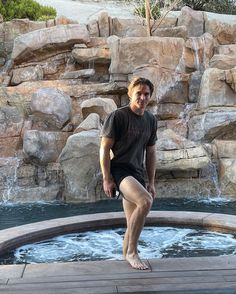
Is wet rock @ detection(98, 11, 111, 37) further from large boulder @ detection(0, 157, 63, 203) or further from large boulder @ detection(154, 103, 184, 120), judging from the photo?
large boulder @ detection(0, 157, 63, 203)

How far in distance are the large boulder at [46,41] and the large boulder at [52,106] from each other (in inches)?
165

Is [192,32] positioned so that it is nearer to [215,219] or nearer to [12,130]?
[12,130]

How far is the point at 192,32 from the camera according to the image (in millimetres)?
19016

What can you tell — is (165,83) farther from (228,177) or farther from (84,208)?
(84,208)

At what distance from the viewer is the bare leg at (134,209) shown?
411 centimetres

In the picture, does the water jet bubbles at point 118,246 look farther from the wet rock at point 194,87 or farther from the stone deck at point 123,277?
the wet rock at point 194,87

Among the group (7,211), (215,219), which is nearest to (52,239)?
(215,219)

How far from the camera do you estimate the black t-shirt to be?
4215mm

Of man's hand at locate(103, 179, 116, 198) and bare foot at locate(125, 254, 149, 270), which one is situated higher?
man's hand at locate(103, 179, 116, 198)

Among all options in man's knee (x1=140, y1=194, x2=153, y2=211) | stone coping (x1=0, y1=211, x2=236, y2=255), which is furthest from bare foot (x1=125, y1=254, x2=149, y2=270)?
stone coping (x1=0, y1=211, x2=236, y2=255)

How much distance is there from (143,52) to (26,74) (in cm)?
435

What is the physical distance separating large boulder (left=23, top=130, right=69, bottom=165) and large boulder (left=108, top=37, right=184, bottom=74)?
3614 millimetres

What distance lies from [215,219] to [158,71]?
27.1 feet

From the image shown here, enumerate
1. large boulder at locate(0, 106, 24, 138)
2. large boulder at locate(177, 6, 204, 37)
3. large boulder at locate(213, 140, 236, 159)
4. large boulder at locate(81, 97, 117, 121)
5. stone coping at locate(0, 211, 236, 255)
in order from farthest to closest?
1. large boulder at locate(177, 6, 204, 37)
2. large boulder at locate(0, 106, 24, 138)
3. large boulder at locate(81, 97, 117, 121)
4. large boulder at locate(213, 140, 236, 159)
5. stone coping at locate(0, 211, 236, 255)
